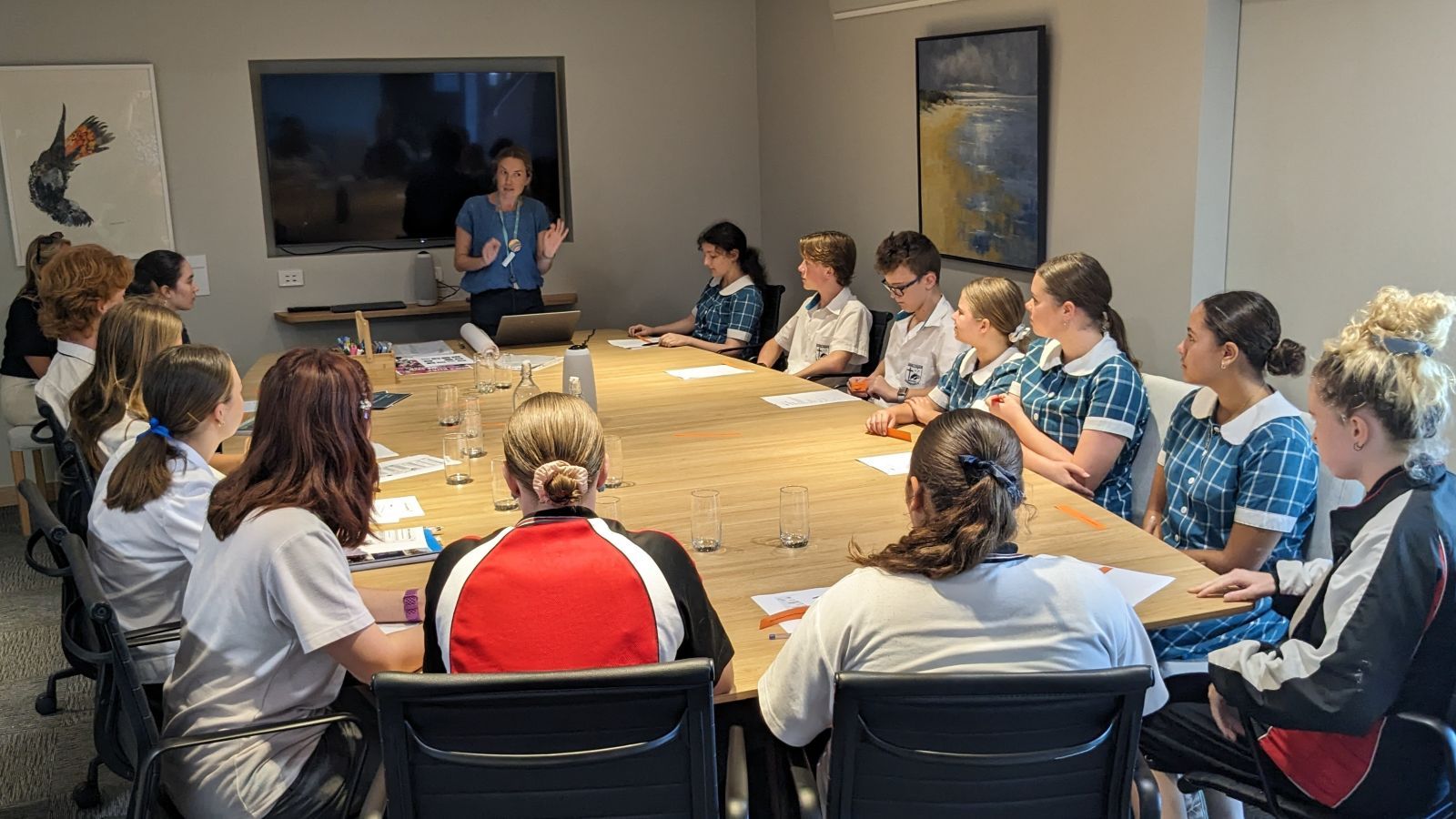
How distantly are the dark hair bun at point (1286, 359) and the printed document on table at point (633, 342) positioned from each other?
3.24 metres

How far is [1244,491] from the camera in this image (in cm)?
271

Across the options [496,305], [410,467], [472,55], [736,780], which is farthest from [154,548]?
[472,55]

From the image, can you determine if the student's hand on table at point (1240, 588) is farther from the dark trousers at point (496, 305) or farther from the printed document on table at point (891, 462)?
the dark trousers at point (496, 305)

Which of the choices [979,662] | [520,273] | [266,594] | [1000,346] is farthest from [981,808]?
[520,273]

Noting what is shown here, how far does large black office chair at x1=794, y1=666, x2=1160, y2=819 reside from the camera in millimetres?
1617

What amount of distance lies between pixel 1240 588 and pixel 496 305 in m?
4.55

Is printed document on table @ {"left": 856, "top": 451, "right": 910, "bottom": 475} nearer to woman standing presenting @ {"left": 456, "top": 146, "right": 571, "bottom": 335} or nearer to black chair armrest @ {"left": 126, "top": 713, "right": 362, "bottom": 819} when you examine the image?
black chair armrest @ {"left": 126, "top": 713, "right": 362, "bottom": 819}

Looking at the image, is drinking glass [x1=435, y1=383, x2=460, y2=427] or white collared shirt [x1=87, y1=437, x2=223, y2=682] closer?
white collared shirt [x1=87, y1=437, x2=223, y2=682]

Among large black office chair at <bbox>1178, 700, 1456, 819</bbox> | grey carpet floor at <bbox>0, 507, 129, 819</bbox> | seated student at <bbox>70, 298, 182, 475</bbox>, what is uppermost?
seated student at <bbox>70, 298, 182, 475</bbox>

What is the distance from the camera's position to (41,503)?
2.39 m

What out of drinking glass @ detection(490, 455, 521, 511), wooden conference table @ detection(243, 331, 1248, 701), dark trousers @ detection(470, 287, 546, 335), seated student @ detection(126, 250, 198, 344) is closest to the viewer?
wooden conference table @ detection(243, 331, 1248, 701)

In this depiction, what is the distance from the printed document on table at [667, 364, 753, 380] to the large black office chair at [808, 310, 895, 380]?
1.54 ft

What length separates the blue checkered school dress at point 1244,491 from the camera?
8.63ft

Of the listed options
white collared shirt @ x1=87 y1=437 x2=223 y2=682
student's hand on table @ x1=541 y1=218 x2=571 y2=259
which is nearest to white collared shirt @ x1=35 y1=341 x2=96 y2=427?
white collared shirt @ x1=87 y1=437 x2=223 y2=682
